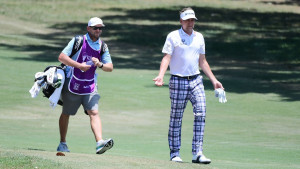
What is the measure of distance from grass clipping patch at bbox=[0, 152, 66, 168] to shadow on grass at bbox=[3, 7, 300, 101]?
15244 mm

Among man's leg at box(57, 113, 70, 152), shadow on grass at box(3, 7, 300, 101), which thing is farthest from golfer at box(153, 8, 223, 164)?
shadow on grass at box(3, 7, 300, 101)

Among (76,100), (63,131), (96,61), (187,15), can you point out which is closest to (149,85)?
(63,131)

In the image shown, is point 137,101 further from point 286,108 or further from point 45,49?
point 45,49

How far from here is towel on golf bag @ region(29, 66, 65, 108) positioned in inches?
435

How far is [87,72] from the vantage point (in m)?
11.2

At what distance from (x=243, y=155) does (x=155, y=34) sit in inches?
1063

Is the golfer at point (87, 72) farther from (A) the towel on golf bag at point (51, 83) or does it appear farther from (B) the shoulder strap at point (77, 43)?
(A) the towel on golf bag at point (51, 83)

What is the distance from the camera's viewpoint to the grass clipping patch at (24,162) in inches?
354

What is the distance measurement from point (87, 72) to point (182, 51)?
139 centimetres

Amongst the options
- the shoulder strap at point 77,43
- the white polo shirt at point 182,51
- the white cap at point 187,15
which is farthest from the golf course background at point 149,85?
the white cap at point 187,15

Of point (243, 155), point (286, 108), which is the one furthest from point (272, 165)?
point (286, 108)

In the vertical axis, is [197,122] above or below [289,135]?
above

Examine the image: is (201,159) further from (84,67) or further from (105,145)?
(84,67)

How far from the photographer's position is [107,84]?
24281 millimetres
